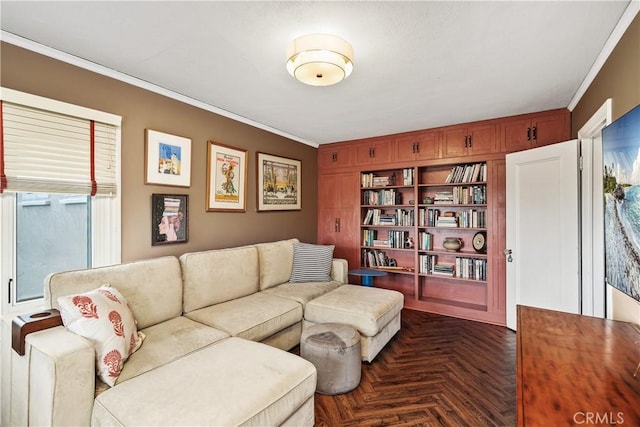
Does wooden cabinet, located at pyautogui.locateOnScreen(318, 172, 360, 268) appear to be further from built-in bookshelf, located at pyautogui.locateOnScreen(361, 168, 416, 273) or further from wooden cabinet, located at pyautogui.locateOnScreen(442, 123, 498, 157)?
wooden cabinet, located at pyautogui.locateOnScreen(442, 123, 498, 157)

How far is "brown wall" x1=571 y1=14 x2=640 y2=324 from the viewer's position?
1.54m

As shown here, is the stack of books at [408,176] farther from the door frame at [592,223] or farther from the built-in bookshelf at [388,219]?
the door frame at [592,223]

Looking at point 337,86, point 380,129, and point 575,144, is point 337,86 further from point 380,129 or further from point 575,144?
point 575,144

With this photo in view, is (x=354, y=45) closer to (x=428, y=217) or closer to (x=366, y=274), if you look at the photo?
(x=428, y=217)

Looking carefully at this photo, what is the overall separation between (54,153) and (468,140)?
157 inches

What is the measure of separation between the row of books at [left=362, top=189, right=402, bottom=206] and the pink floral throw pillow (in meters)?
3.38

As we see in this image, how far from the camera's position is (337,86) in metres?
2.54

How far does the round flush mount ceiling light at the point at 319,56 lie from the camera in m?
1.73

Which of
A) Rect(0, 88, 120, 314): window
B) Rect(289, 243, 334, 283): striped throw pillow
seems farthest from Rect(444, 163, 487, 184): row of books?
Rect(0, 88, 120, 314): window

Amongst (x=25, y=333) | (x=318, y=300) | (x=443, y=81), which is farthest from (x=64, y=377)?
(x=443, y=81)

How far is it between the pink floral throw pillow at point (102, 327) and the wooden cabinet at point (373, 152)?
11.4 feet

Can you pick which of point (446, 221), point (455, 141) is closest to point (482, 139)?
point (455, 141)

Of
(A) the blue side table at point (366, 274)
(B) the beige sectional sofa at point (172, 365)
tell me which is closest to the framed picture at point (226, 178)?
(B) the beige sectional sofa at point (172, 365)

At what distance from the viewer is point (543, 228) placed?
9.28 feet
